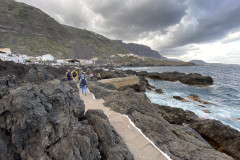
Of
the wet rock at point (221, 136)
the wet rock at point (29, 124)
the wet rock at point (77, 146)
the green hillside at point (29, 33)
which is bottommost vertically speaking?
the wet rock at point (221, 136)

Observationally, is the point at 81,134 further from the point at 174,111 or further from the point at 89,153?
the point at 174,111

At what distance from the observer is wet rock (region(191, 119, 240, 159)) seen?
252 inches

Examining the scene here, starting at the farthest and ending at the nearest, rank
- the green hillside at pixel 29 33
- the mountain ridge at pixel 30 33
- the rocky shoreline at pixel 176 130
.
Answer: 1. the green hillside at pixel 29 33
2. the mountain ridge at pixel 30 33
3. the rocky shoreline at pixel 176 130

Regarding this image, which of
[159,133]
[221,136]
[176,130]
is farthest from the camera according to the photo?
[221,136]

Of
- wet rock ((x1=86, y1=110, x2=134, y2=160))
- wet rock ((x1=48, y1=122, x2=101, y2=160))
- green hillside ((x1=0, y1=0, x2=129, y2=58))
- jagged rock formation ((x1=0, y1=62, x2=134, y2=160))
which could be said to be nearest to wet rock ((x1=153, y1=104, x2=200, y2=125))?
wet rock ((x1=86, y1=110, x2=134, y2=160))

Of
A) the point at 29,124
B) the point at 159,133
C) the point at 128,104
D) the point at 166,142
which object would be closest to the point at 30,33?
the point at 128,104

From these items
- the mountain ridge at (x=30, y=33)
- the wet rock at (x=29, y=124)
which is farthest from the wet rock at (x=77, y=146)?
the mountain ridge at (x=30, y=33)

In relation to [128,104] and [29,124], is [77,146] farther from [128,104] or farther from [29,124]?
[128,104]

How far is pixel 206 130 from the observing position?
25.6ft

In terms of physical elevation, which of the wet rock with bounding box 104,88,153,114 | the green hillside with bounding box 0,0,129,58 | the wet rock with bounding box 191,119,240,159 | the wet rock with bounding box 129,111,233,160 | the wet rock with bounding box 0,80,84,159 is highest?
the green hillside with bounding box 0,0,129,58

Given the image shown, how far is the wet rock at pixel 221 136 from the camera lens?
21.0ft

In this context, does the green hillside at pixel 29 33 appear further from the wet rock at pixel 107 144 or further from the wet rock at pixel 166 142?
the wet rock at pixel 107 144

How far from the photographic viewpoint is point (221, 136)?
713cm

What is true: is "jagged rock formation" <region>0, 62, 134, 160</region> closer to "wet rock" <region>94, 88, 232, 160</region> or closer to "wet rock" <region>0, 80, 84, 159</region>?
"wet rock" <region>0, 80, 84, 159</region>
